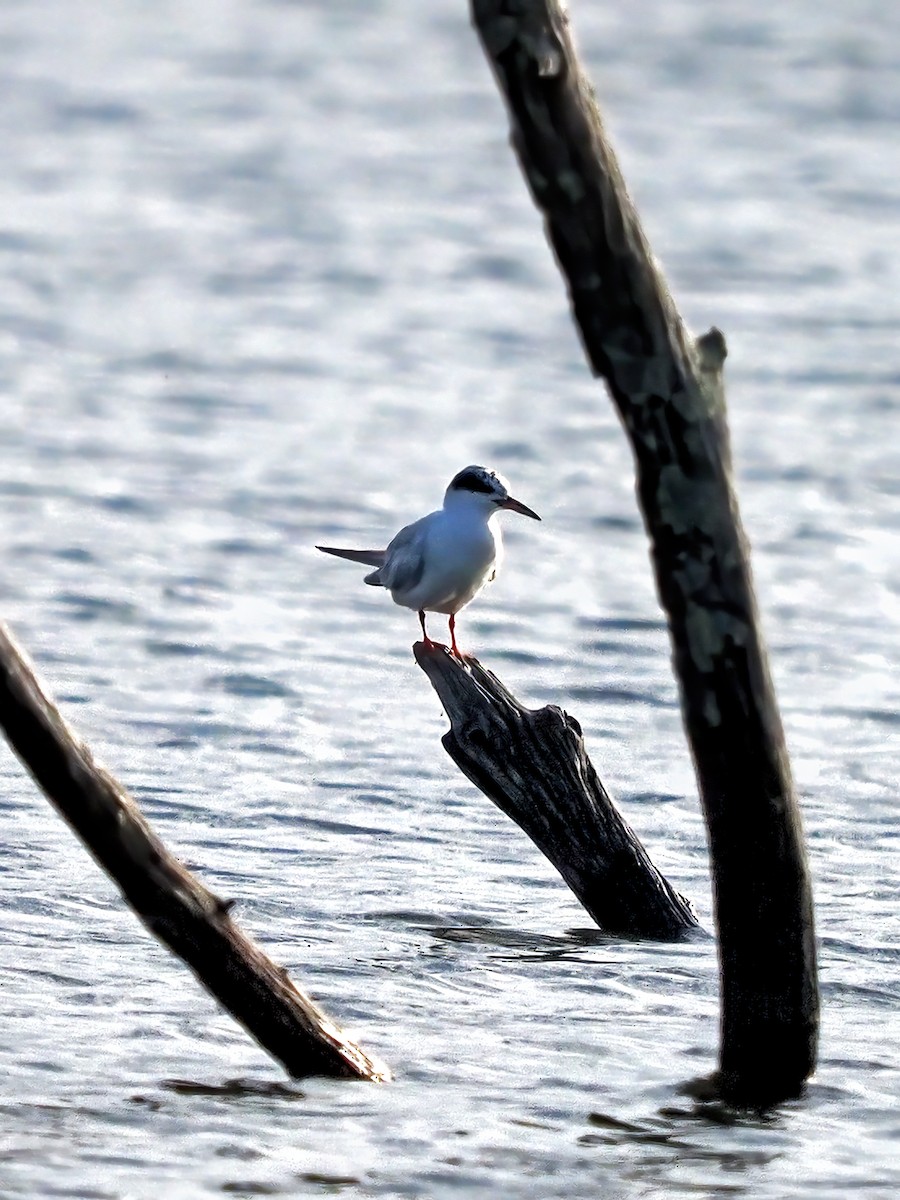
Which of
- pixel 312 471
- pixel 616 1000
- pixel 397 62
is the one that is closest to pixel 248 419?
pixel 312 471

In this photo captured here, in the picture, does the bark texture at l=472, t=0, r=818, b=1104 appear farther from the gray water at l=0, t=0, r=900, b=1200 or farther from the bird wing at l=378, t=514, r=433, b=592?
the bird wing at l=378, t=514, r=433, b=592

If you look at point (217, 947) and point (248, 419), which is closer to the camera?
A: point (217, 947)

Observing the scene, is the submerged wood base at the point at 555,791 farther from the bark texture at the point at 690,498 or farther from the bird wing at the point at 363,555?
the bark texture at the point at 690,498

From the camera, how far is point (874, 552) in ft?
45.6

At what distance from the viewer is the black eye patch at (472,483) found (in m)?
8.60

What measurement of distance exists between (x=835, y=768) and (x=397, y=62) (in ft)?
81.8

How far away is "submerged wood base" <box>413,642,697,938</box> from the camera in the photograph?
756 centimetres

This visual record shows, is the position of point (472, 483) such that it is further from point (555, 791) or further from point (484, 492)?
point (555, 791)

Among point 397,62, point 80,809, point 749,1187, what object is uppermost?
point 397,62

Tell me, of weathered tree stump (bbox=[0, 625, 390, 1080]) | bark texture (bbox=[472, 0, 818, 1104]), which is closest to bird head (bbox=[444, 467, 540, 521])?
weathered tree stump (bbox=[0, 625, 390, 1080])

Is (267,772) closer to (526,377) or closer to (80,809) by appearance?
(80,809)

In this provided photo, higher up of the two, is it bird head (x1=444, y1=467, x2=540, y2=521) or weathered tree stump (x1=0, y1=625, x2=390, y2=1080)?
bird head (x1=444, y1=467, x2=540, y2=521)

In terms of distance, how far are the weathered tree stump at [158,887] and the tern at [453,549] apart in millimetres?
2522

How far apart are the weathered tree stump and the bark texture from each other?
116 centimetres
